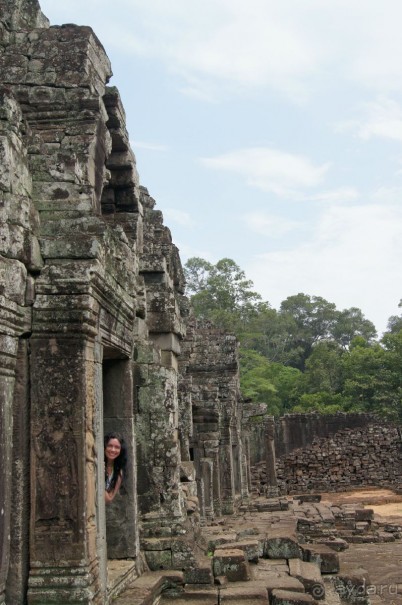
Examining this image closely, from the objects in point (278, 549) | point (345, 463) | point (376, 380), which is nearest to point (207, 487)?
point (278, 549)

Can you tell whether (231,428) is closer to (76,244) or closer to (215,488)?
(215,488)

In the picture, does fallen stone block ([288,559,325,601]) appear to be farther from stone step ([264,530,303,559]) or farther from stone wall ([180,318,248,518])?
stone wall ([180,318,248,518])

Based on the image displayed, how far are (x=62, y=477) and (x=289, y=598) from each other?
2.53 meters

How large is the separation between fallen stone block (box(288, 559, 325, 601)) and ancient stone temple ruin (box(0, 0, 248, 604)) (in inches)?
45.2

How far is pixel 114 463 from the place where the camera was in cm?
577

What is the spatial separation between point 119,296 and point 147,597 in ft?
7.48

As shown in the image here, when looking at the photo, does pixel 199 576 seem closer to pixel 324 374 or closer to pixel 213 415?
pixel 213 415

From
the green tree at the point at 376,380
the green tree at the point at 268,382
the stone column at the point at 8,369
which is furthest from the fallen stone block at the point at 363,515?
the green tree at the point at 268,382

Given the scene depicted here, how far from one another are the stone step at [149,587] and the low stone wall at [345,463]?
1073 inches

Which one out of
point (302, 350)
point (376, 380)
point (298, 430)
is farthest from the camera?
point (302, 350)

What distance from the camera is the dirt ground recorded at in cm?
2302

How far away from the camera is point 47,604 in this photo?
13.1ft

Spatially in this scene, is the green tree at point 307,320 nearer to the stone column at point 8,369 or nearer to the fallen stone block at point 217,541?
the fallen stone block at point 217,541

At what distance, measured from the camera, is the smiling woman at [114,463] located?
570 centimetres
